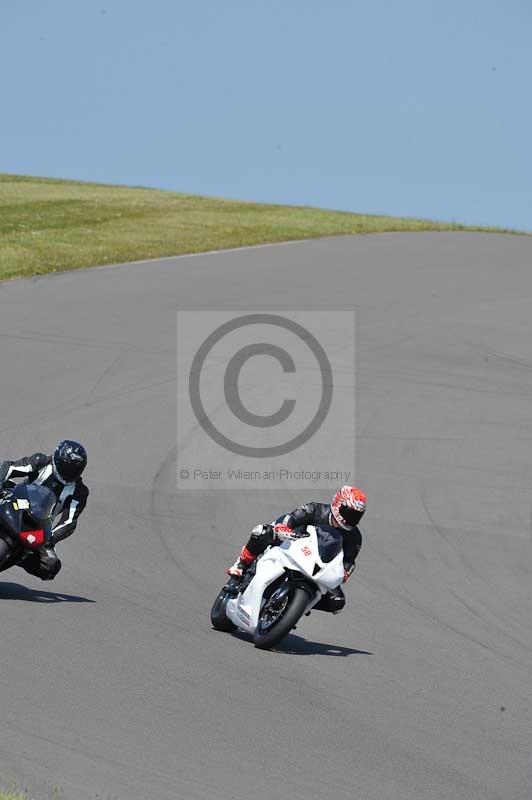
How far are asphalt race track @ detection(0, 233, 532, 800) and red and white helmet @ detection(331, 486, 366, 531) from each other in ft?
3.47

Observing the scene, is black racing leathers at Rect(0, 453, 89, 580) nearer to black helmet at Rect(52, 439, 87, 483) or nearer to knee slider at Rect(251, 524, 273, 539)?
black helmet at Rect(52, 439, 87, 483)

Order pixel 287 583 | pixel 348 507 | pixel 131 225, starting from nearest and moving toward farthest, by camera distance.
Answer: pixel 287 583
pixel 348 507
pixel 131 225

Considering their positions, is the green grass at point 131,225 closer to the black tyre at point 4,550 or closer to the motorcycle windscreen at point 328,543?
the black tyre at point 4,550

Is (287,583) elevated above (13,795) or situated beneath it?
elevated above

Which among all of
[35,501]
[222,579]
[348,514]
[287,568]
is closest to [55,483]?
[35,501]

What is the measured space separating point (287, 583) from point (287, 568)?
118 mm

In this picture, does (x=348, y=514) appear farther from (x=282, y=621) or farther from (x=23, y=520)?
(x=23, y=520)

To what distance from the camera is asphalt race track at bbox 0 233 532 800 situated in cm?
668

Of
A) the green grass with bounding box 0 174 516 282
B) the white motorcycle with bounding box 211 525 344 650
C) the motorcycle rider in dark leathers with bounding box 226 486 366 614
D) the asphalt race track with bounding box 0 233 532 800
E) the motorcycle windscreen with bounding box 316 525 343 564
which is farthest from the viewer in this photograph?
the green grass with bounding box 0 174 516 282

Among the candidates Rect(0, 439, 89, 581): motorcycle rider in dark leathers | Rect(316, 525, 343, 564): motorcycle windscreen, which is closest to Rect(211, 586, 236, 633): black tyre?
Rect(316, 525, 343, 564): motorcycle windscreen

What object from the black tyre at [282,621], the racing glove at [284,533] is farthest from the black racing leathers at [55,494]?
the black tyre at [282,621]

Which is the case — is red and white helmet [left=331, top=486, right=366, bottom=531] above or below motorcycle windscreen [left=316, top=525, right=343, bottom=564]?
above

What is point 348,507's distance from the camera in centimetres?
975

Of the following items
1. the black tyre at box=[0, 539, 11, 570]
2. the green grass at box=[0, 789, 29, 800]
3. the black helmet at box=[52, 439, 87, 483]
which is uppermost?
the black helmet at box=[52, 439, 87, 483]
